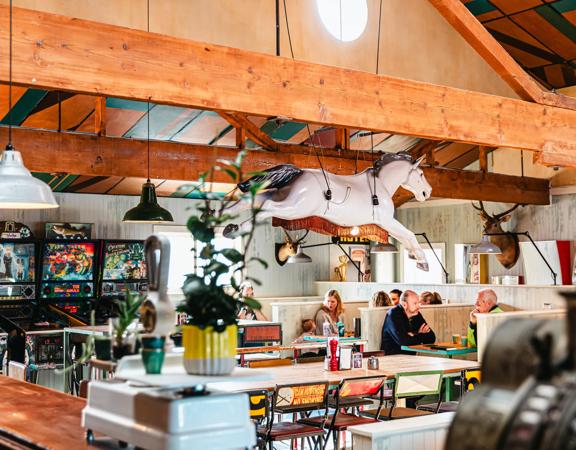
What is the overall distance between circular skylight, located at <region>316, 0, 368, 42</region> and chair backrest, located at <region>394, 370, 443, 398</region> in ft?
13.5

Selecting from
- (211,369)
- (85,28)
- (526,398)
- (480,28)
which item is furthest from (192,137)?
(526,398)

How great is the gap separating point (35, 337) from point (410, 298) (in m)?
4.90

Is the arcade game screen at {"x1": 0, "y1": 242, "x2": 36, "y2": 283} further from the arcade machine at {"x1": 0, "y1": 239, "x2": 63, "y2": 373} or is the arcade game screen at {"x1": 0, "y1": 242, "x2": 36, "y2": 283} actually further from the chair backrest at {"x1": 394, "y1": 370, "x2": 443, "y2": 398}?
the chair backrest at {"x1": 394, "y1": 370, "x2": 443, "y2": 398}

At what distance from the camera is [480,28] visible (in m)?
6.48

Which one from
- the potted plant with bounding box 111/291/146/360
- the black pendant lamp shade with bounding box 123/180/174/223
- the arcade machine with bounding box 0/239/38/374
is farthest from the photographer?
the arcade machine with bounding box 0/239/38/374

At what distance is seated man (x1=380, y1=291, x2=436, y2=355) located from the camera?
931 cm

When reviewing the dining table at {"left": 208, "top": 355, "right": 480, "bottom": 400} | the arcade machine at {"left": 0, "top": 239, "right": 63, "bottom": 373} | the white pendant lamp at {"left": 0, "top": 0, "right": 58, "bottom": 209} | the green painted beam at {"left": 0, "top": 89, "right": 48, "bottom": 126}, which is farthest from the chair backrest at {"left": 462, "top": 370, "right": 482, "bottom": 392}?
the arcade machine at {"left": 0, "top": 239, "right": 63, "bottom": 373}

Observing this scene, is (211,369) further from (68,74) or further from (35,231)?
(35,231)

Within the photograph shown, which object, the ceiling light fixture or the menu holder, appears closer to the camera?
the menu holder

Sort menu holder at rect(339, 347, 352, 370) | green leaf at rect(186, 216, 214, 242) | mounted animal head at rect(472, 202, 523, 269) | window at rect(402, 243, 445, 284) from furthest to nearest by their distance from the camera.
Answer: window at rect(402, 243, 445, 284), mounted animal head at rect(472, 202, 523, 269), menu holder at rect(339, 347, 352, 370), green leaf at rect(186, 216, 214, 242)

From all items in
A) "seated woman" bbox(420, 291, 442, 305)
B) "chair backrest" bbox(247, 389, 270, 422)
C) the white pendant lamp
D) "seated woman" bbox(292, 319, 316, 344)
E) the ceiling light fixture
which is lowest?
"chair backrest" bbox(247, 389, 270, 422)

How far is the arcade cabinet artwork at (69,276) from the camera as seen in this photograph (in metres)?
12.2

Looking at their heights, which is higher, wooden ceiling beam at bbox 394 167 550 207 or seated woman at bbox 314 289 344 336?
wooden ceiling beam at bbox 394 167 550 207

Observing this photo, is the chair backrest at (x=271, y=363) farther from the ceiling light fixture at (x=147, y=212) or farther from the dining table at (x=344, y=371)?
the ceiling light fixture at (x=147, y=212)
